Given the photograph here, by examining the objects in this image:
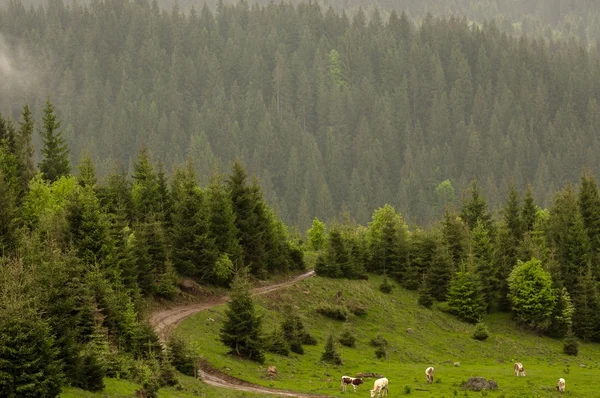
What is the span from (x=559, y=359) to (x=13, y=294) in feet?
244

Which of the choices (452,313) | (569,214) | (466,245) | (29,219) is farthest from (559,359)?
(29,219)

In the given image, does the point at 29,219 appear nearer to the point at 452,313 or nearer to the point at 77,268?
the point at 77,268

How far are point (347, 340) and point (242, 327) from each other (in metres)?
21.0

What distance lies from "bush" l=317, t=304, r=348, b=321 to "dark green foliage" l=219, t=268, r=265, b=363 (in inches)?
1066

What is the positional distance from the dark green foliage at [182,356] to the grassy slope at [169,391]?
1507mm

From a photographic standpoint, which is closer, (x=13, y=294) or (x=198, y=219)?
(x=13, y=294)

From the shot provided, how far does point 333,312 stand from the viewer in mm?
96125

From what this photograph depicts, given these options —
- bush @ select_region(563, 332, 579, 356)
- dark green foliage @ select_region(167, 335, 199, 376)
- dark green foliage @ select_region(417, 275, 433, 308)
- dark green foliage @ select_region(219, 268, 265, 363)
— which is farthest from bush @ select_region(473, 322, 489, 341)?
dark green foliage @ select_region(167, 335, 199, 376)

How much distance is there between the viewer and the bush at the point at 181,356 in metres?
59.9

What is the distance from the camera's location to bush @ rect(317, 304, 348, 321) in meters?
96.1

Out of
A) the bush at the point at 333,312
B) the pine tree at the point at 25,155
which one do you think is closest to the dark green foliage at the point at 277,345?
the bush at the point at 333,312

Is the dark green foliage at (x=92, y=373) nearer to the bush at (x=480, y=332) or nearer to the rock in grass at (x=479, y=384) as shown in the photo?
the rock in grass at (x=479, y=384)

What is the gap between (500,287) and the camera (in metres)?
121

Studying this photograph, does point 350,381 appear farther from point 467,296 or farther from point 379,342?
point 467,296
